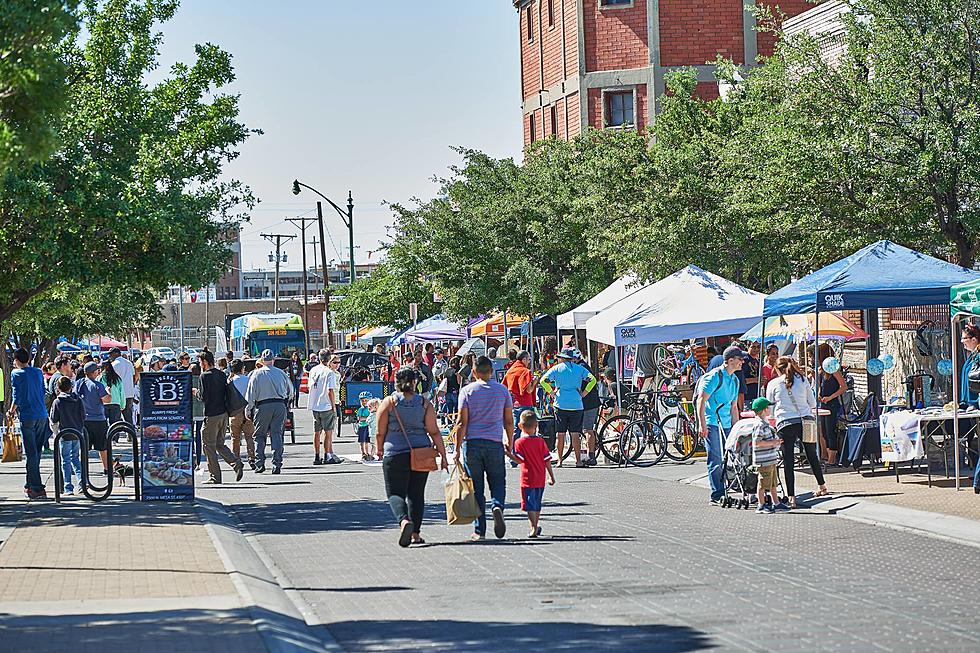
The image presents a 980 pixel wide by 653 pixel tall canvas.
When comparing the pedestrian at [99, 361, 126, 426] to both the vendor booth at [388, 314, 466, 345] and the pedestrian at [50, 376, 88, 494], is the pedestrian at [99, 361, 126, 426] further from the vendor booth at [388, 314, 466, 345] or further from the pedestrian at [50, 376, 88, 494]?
the vendor booth at [388, 314, 466, 345]

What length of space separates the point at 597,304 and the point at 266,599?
1949cm

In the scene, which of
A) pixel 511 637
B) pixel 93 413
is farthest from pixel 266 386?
pixel 511 637

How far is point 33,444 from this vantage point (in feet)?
56.9

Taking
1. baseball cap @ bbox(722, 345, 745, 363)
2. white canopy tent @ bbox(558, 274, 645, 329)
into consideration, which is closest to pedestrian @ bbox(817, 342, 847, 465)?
baseball cap @ bbox(722, 345, 745, 363)

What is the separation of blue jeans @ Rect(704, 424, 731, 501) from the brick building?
30763mm

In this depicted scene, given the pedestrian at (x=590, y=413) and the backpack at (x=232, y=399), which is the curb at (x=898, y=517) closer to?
the pedestrian at (x=590, y=413)

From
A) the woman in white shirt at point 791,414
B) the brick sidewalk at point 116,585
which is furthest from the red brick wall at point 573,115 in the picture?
the brick sidewalk at point 116,585

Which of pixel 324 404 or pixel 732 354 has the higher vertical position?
pixel 732 354

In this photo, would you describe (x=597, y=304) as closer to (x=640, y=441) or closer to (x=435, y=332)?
(x=640, y=441)

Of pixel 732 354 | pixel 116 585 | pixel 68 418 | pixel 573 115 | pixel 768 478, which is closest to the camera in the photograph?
pixel 116 585

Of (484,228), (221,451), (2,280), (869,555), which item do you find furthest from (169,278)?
(484,228)

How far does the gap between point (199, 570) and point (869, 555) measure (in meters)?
5.59

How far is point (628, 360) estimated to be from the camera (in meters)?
32.3

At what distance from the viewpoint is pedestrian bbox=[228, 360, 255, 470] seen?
21766mm
